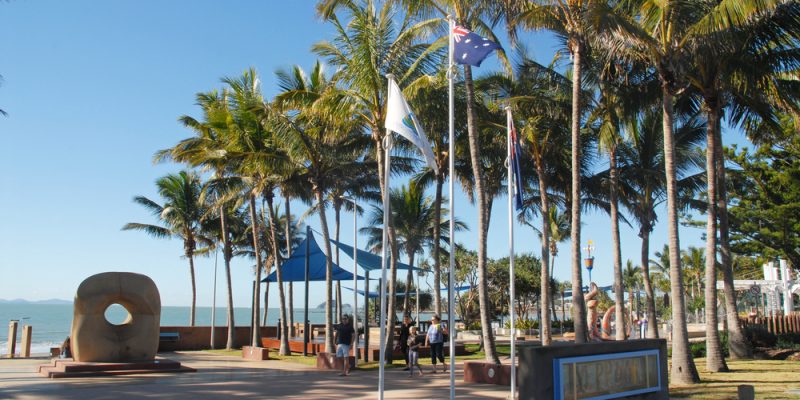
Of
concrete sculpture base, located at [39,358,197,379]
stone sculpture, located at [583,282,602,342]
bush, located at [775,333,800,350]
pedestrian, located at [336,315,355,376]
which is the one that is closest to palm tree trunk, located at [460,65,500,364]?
pedestrian, located at [336,315,355,376]

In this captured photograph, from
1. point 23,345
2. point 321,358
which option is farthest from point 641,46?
point 23,345

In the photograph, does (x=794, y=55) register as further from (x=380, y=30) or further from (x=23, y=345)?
(x=23, y=345)

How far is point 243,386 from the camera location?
14273 mm

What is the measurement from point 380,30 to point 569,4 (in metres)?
5.40

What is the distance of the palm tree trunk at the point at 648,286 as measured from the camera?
24.7 metres

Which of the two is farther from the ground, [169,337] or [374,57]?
[374,57]

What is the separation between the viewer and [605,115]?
813 inches

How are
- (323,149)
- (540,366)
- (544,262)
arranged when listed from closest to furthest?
(540,366) < (323,149) < (544,262)

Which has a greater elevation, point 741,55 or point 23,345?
point 741,55

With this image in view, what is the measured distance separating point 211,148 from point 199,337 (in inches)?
364

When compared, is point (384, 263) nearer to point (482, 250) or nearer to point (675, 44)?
point (482, 250)

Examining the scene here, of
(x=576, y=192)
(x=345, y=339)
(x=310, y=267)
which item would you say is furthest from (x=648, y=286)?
(x=345, y=339)

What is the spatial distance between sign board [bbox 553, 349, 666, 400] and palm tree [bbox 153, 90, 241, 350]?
18097 mm

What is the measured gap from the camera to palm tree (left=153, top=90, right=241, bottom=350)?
84.3 feet
